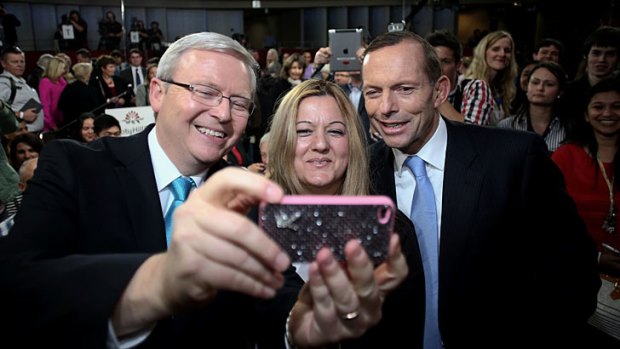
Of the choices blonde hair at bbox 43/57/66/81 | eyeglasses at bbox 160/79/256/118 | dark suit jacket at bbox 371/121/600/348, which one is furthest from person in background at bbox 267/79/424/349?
blonde hair at bbox 43/57/66/81

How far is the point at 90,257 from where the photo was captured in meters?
0.81

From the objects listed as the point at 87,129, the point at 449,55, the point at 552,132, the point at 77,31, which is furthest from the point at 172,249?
the point at 77,31

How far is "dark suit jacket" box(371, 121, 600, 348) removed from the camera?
5.34 ft

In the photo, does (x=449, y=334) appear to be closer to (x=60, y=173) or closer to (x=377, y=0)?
(x=60, y=173)

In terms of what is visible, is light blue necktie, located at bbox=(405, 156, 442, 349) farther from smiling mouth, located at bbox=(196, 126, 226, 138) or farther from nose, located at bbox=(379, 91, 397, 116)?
smiling mouth, located at bbox=(196, 126, 226, 138)

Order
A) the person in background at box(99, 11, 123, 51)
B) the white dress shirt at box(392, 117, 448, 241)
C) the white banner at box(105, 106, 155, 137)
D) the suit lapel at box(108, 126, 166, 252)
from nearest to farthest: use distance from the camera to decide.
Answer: the suit lapel at box(108, 126, 166, 252)
the white dress shirt at box(392, 117, 448, 241)
the white banner at box(105, 106, 155, 137)
the person in background at box(99, 11, 123, 51)

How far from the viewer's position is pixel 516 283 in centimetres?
172

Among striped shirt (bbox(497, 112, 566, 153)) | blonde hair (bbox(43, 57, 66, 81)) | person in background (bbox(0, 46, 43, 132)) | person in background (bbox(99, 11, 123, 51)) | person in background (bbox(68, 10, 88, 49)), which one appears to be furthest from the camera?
person in background (bbox(99, 11, 123, 51))

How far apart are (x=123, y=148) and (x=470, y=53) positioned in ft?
47.5

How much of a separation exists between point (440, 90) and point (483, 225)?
25.3 inches

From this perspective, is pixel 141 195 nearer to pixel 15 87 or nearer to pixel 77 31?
pixel 15 87

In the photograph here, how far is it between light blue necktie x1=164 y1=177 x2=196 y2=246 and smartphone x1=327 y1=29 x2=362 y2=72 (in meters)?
3.05

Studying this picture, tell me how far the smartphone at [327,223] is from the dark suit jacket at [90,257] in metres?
0.24

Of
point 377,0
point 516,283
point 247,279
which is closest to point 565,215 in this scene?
point 516,283
